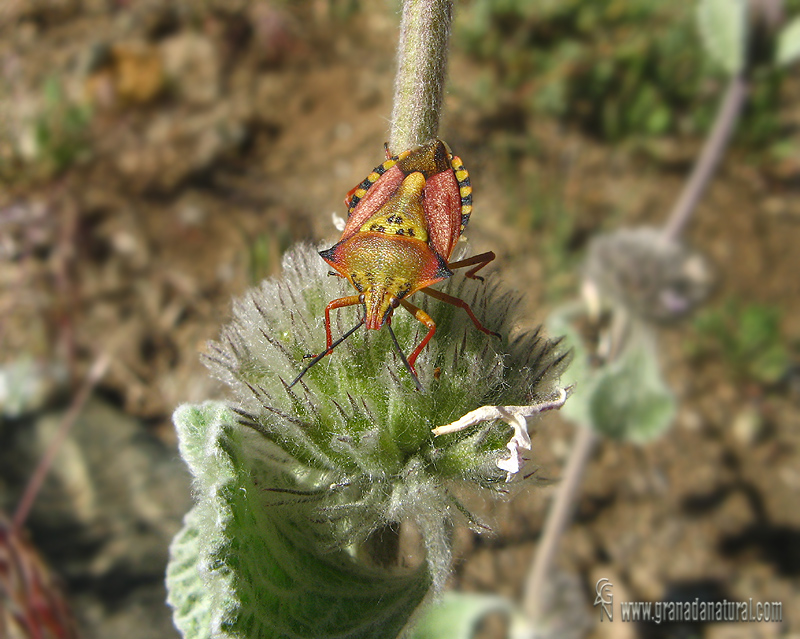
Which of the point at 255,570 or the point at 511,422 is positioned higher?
the point at 511,422

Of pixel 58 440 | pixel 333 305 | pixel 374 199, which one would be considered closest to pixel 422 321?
pixel 333 305

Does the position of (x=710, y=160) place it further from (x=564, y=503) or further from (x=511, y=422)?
(x=511, y=422)

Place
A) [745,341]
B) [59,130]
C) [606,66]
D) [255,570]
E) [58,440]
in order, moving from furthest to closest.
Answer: [606,66], [59,130], [745,341], [58,440], [255,570]

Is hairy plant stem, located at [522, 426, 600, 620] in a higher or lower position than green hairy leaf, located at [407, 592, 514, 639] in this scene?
higher

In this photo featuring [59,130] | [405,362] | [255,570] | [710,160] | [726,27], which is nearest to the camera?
[255,570]

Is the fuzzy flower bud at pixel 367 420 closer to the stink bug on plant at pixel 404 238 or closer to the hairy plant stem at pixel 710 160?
the stink bug on plant at pixel 404 238

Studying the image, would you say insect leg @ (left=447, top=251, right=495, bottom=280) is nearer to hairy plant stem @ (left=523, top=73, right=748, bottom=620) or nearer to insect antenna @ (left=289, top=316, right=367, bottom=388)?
insect antenna @ (left=289, top=316, right=367, bottom=388)

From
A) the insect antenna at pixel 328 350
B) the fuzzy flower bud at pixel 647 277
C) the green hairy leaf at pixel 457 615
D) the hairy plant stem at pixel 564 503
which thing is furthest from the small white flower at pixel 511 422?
the fuzzy flower bud at pixel 647 277

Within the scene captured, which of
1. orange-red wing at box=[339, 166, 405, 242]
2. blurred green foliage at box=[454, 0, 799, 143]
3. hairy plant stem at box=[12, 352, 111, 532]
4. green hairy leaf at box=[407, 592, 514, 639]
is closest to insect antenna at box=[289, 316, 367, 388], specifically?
orange-red wing at box=[339, 166, 405, 242]
